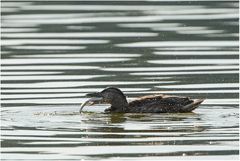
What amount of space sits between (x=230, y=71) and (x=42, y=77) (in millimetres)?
3301

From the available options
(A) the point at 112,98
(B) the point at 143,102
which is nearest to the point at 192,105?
(B) the point at 143,102

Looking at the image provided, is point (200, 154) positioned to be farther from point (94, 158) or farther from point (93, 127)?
point (93, 127)

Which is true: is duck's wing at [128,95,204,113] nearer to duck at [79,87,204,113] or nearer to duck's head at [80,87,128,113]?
duck at [79,87,204,113]

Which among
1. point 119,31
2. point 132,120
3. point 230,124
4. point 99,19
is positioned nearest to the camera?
point 230,124

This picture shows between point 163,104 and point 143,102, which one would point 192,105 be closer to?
point 163,104

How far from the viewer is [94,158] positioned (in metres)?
16.6

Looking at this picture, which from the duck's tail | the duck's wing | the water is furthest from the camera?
the duck's wing

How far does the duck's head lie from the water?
244 millimetres

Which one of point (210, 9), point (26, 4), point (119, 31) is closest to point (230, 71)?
point (119, 31)

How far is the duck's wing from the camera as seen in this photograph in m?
21.0

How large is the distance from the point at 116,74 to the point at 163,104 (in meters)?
4.02

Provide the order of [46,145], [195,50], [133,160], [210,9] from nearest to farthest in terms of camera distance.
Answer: [133,160] < [46,145] < [195,50] < [210,9]

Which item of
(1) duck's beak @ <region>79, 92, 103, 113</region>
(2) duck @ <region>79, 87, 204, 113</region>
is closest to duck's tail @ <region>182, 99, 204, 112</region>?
(2) duck @ <region>79, 87, 204, 113</region>

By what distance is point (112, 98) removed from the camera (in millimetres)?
21594
